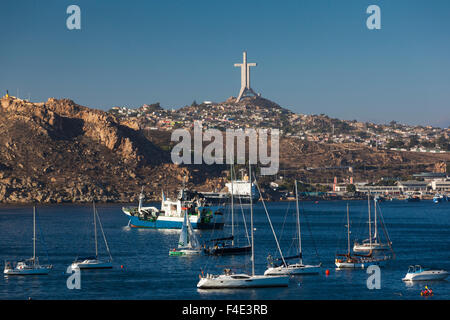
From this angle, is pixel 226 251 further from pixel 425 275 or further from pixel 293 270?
pixel 425 275

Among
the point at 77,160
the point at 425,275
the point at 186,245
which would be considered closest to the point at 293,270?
the point at 425,275

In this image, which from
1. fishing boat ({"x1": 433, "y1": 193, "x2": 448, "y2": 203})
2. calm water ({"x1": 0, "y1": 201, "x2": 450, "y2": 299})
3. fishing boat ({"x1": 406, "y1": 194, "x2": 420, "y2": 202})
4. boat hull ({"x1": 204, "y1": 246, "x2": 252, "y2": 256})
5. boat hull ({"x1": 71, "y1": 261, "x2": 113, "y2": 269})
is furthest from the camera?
fishing boat ({"x1": 406, "y1": 194, "x2": 420, "y2": 202})

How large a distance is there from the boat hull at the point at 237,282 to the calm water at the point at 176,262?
357 mm

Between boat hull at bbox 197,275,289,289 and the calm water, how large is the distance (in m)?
0.36

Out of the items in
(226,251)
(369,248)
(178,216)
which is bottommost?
(369,248)

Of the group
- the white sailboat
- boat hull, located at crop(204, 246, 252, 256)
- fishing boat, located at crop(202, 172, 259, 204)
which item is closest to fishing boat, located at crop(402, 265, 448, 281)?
the white sailboat

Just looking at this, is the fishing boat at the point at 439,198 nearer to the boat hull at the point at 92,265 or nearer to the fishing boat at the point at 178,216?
the fishing boat at the point at 178,216

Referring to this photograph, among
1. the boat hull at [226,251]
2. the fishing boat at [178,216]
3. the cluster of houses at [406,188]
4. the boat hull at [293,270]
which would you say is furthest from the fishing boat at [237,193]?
the boat hull at [293,270]

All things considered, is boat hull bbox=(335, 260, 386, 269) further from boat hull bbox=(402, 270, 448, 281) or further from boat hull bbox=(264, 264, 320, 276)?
boat hull bbox=(402, 270, 448, 281)

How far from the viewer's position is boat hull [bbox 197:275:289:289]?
119ft

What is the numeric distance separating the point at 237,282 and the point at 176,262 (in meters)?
13.6

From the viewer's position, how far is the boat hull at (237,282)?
3622cm

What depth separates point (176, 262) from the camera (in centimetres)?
4919
